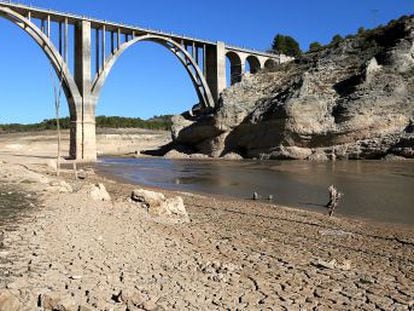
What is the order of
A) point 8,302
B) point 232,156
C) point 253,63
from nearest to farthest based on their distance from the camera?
point 8,302 → point 232,156 → point 253,63

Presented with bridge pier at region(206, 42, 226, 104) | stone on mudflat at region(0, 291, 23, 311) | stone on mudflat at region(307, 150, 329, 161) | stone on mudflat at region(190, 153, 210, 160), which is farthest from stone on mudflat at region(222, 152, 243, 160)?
stone on mudflat at region(0, 291, 23, 311)

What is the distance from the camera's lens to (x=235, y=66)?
7556cm

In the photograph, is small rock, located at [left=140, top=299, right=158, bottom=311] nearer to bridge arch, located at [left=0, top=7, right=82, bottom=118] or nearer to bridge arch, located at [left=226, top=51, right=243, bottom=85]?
bridge arch, located at [left=0, top=7, right=82, bottom=118]

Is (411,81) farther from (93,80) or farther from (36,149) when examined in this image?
(36,149)

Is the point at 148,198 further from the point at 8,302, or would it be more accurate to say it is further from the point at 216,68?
the point at 216,68

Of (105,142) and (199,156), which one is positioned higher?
(105,142)

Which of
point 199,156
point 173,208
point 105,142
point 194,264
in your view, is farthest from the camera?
point 105,142

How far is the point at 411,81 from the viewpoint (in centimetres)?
4628

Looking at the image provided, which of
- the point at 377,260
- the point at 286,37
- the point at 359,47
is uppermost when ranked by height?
the point at 286,37

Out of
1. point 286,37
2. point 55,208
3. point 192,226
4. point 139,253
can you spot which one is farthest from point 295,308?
point 286,37

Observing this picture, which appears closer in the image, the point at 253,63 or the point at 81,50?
the point at 81,50

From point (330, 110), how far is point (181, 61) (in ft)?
77.2

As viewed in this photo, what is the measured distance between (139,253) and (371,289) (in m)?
3.60

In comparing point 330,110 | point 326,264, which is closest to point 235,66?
point 330,110
